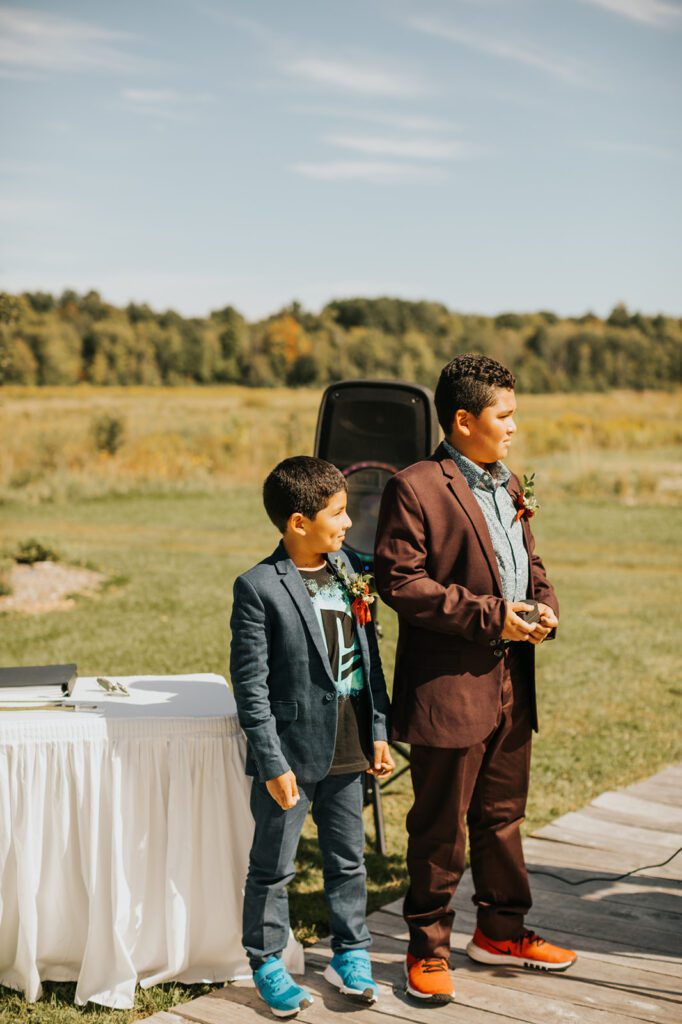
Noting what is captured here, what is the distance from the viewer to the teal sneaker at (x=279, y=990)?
3340 millimetres

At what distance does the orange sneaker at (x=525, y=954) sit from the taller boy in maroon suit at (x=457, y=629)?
19 cm

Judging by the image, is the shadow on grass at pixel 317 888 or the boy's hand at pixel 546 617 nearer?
the boy's hand at pixel 546 617

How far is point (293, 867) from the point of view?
3408 millimetres

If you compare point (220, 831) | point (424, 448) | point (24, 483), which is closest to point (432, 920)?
point (220, 831)

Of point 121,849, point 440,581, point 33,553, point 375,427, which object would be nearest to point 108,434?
point 33,553

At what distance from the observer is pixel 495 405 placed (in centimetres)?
335

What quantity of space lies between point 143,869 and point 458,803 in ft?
3.30

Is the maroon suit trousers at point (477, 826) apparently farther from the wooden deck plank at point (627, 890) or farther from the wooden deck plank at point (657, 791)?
the wooden deck plank at point (657, 791)

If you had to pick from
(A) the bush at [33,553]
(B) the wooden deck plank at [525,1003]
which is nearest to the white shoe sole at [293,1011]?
(B) the wooden deck plank at [525,1003]

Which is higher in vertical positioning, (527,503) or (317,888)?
(527,503)

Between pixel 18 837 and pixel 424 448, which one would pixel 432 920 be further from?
pixel 424 448

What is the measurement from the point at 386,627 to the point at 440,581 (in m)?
7.47

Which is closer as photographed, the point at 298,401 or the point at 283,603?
the point at 283,603

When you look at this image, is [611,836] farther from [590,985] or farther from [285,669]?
[285,669]
